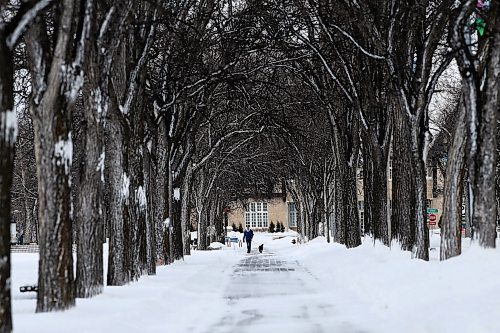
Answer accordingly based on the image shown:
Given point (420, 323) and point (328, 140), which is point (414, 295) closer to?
point (420, 323)

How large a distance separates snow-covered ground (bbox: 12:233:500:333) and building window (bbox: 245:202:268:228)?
8733cm

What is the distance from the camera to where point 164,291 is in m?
16.9

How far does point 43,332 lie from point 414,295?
6.62 metres

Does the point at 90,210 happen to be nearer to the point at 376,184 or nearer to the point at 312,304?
the point at 312,304

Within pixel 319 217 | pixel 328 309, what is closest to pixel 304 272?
pixel 328 309

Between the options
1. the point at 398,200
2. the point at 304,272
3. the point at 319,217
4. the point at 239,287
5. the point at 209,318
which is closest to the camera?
the point at 209,318

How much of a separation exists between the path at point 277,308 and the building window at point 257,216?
8556 centimetres

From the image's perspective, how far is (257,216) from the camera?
10950 centimetres

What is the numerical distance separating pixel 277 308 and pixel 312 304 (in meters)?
0.88

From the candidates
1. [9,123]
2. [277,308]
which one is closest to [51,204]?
[9,123]

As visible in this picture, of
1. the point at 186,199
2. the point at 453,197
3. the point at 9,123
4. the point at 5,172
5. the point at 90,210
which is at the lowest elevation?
the point at 90,210

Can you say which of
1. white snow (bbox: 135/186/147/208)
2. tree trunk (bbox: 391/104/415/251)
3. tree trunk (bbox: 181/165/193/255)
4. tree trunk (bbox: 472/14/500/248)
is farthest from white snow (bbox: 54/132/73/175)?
tree trunk (bbox: 181/165/193/255)

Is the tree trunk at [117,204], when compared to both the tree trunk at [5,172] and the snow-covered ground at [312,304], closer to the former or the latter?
the snow-covered ground at [312,304]

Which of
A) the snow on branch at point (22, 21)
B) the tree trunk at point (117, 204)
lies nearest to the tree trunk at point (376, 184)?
the tree trunk at point (117, 204)
